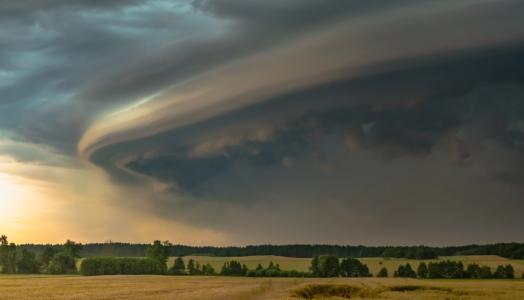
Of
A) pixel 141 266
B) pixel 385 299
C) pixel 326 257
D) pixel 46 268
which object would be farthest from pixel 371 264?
pixel 385 299

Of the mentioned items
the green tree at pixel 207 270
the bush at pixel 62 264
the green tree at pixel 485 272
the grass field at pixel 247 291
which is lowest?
the grass field at pixel 247 291

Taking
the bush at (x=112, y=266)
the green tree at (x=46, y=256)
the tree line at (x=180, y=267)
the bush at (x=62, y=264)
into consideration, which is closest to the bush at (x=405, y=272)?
the tree line at (x=180, y=267)

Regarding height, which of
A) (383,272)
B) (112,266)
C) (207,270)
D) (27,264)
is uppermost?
(27,264)

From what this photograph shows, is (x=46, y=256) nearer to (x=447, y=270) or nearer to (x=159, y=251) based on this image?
(x=159, y=251)

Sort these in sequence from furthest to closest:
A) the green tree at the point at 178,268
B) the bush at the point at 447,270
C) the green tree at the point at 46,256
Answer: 1. the green tree at the point at 46,256
2. the green tree at the point at 178,268
3. the bush at the point at 447,270

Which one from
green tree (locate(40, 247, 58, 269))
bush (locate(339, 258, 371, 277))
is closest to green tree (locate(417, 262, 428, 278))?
bush (locate(339, 258, 371, 277))

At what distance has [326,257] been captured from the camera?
574ft

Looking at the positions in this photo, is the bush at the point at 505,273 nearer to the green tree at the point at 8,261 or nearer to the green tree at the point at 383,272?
the green tree at the point at 383,272

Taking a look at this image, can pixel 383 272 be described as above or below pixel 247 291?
above

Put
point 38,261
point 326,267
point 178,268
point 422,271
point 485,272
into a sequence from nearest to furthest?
point 485,272, point 422,271, point 326,267, point 178,268, point 38,261

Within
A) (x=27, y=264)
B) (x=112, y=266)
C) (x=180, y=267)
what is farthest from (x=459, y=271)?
(x=27, y=264)

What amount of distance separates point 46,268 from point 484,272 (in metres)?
132

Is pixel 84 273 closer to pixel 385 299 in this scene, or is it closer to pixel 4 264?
pixel 4 264

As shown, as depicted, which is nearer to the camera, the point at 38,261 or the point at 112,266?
the point at 112,266
